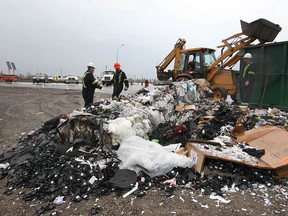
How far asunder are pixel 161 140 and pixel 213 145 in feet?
3.12

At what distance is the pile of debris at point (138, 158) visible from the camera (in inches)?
117

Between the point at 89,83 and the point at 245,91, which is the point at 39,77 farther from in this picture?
the point at 245,91

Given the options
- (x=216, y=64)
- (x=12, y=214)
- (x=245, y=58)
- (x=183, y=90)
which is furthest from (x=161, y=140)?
(x=216, y=64)

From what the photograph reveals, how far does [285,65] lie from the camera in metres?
6.00

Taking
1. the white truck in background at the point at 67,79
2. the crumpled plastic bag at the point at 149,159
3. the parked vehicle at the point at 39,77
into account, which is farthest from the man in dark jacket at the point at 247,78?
the white truck in background at the point at 67,79

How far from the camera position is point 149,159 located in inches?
124

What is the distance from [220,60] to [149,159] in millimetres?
7715

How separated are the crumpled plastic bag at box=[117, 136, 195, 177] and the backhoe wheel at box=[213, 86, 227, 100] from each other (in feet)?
19.8

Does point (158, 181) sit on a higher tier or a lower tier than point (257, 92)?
lower

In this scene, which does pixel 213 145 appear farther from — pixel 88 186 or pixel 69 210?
pixel 69 210

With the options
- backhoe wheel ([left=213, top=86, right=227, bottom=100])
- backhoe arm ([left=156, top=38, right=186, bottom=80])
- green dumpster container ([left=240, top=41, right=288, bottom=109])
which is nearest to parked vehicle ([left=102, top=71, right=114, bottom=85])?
backhoe arm ([left=156, top=38, right=186, bottom=80])

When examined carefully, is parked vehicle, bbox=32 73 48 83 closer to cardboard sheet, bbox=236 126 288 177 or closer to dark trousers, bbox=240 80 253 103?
dark trousers, bbox=240 80 253 103

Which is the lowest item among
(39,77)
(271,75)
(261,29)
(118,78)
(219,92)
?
(219,92)

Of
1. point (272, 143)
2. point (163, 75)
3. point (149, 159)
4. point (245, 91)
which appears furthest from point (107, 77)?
point (149, 159)
